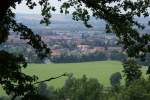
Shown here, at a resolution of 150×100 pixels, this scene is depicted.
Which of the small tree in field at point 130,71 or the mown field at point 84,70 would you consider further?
the mown field at point 84,70

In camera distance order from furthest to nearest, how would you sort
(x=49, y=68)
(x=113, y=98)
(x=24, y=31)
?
(x=49, y=68) → (x=113, y=98) → (x=24, y=31)

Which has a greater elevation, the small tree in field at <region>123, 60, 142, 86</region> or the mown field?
the small tree in field at <region>123, 60, 142, 86</region>

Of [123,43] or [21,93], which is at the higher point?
[123,43]

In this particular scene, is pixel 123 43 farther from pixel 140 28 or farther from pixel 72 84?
pixel 72 84

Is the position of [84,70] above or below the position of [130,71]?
below

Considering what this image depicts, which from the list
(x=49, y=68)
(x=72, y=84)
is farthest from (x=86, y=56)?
(x=72, y=84)

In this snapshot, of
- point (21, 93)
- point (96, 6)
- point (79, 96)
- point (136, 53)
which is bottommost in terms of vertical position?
point (79, 96)

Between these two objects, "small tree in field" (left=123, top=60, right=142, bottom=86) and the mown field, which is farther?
the mown field

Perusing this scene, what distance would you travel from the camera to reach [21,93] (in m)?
10.1

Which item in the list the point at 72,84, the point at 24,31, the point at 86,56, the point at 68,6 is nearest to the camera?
the point at 24,31

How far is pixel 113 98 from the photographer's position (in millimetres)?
68375

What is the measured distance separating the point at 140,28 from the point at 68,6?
2342mm

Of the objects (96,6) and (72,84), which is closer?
(96,6)

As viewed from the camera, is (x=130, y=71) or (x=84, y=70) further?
(x=84, y=70)
